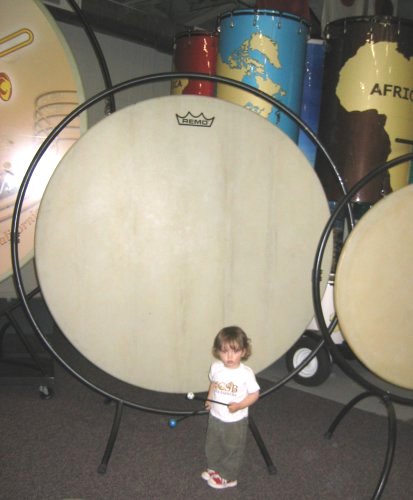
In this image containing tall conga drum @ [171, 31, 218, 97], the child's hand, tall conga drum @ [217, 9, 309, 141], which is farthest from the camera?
tall conga drum @ [171, 31, 218, 97]

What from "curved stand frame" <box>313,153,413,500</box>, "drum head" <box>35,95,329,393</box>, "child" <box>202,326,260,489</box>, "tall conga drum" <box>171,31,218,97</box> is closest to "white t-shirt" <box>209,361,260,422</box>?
"child" <box>202,326,260,489</box>

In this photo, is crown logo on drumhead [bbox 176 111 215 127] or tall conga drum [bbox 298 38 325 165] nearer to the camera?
crown logo on drumhead [bbox 176 111 215 127]

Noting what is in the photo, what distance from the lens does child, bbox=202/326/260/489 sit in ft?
4.57

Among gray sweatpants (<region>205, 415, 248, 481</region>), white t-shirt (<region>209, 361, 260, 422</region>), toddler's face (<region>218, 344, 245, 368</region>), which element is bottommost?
gray sweatpants (<region>205, 415, 248, 481</region>)

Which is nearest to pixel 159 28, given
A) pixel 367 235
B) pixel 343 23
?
pixel 343 23

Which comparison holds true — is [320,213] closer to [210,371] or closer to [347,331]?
[347,331]

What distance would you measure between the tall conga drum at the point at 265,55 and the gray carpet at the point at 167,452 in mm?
1192

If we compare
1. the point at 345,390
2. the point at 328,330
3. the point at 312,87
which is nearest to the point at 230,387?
the point at 328,330

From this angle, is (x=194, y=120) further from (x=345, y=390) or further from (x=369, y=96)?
(x=345, y=390)

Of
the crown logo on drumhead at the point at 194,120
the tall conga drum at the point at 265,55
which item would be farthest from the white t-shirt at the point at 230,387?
the tall conga drum at the point at 265,55

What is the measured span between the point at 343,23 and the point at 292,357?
1.47 meters

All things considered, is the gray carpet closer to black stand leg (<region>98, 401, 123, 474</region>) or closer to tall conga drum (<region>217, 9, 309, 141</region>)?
black stand leg (<region>98, 401, 123, 474</region>)

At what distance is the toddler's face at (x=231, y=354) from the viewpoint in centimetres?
138

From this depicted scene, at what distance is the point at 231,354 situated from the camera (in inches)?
54.7
